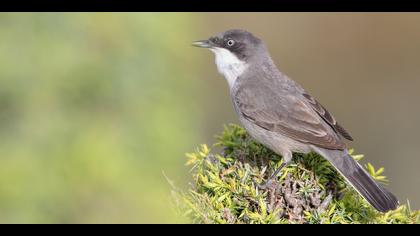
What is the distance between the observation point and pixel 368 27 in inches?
487

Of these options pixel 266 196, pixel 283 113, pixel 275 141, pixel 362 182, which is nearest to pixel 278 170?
pixel 266 196

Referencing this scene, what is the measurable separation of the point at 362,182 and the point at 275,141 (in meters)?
1.08

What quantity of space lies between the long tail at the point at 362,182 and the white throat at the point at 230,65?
5.99 ft

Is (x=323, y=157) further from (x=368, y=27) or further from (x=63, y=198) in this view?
(x=368, y=27)

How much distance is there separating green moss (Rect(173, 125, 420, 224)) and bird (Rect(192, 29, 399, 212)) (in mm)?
153

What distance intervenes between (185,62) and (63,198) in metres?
2.14

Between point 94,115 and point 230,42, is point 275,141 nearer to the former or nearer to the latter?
point 230,42

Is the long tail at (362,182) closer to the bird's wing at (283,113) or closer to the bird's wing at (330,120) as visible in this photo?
the bird's wing at (283,113)

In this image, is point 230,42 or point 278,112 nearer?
point 278,112

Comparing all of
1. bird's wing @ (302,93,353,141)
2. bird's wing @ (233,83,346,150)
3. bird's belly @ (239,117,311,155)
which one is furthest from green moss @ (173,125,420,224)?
bird's wing @ (302,93,353,141)

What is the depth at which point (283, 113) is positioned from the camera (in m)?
6.18

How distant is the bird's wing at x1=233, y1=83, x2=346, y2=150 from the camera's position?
5.87 m

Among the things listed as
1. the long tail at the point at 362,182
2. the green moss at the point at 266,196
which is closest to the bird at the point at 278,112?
the long tail at the point at 362,182

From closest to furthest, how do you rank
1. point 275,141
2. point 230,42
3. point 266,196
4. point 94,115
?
point 94,115
point 266,196
point 275,141
point 230,42
